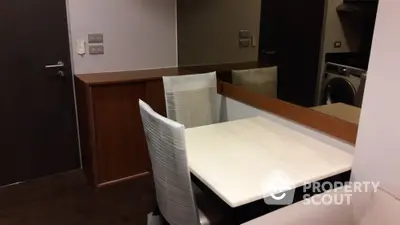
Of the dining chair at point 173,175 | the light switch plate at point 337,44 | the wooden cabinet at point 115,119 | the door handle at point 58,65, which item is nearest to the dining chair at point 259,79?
the wooden cabinet at point 115,119

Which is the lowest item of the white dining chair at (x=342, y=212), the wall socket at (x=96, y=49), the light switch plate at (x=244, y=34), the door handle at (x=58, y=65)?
the white dining chair at (x=342, y=212)

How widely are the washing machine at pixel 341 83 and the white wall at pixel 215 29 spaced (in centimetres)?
71

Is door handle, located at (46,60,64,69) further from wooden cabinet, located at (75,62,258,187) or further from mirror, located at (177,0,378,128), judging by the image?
mirror, located at (177,0,378,128)

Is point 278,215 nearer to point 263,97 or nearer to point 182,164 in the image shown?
point 182,164

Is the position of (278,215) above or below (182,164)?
below

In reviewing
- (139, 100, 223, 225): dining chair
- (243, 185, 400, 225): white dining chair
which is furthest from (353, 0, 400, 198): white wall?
(139, 100, 223, 225): dining chair

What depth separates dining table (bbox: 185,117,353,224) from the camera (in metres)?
1.36

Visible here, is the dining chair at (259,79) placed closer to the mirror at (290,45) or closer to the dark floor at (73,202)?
the mirror at (290,45)

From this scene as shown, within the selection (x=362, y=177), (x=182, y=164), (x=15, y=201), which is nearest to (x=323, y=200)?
(x=362, y=177)

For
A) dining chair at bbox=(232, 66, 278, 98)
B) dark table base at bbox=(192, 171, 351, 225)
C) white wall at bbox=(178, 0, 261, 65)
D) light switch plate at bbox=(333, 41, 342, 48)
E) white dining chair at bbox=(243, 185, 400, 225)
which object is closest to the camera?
white dining chair at bbox=(243, 185, 400, 225)

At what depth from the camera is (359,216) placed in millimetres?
1480

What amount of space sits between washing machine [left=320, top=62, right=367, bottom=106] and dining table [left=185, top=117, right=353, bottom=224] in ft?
0.95

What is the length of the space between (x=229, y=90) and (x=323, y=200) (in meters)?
1.39

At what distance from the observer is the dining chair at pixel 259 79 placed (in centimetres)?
240
